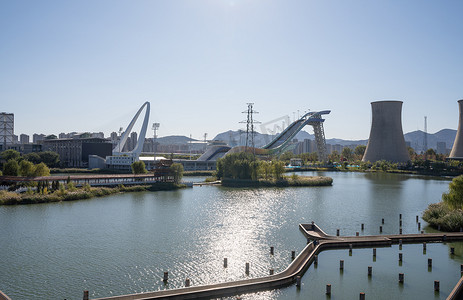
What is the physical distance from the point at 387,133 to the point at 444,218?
58.3 m

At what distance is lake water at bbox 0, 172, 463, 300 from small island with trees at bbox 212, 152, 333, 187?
1624 centimetres

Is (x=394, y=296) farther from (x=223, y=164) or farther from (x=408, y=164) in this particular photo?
(x=408, y=164)

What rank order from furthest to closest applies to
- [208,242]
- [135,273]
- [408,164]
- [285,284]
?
[408,164] → [208,242] → [135,273] → [285,284]

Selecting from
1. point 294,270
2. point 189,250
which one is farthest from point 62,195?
point 294,270

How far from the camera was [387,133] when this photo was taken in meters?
76.2

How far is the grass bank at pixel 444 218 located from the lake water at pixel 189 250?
1278mm

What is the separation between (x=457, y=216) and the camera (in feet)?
70.7

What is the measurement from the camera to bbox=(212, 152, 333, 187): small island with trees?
1891 inches

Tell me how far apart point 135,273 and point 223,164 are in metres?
37.6

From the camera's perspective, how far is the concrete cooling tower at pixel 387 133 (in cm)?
7350

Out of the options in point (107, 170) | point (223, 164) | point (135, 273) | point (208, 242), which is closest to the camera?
point (135, 273)

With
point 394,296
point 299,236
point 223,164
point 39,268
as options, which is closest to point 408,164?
point 223,164

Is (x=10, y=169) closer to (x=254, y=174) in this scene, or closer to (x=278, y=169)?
(x=254, y=174)

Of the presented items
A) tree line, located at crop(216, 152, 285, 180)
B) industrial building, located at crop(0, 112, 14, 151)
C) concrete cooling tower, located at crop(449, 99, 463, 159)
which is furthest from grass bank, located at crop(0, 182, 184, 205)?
concrete cooling tower, located at crop(449, 99, 463, 159)
